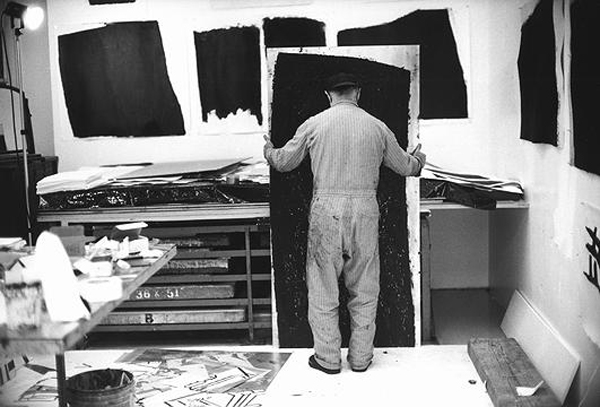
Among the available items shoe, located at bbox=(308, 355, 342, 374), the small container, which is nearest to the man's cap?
shoe, located at bbox=(308, 355, 342, 374)

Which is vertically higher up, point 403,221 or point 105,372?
point 403,221

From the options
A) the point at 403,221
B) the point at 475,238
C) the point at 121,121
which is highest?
the point at 121,121

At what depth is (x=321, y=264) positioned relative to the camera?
4.05 metres

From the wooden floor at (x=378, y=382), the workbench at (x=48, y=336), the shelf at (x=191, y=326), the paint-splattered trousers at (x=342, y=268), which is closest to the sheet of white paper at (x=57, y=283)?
the workbench at (x=48, y=336)

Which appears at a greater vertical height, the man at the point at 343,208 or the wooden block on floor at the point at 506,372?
the man at the point at 343,208

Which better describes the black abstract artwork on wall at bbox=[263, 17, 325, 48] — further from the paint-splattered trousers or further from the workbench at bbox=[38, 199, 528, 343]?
the paint-splattered trousers

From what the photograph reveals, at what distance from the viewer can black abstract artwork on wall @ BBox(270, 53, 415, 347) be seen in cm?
431

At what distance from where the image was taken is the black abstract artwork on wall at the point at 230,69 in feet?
17.7

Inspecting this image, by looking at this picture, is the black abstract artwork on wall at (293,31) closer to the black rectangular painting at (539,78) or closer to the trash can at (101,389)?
the black rectangular painting at (539,78)

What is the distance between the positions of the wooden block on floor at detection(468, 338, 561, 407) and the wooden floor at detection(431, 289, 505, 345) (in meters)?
0.41

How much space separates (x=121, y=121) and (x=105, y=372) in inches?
102

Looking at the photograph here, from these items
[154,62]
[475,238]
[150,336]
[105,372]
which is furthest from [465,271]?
[105,372]

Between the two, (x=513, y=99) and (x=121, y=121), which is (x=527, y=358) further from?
(x=121, y=121)

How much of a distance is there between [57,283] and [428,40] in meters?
3.63
